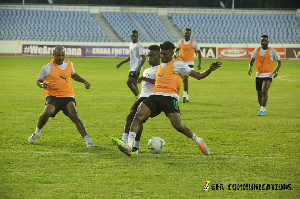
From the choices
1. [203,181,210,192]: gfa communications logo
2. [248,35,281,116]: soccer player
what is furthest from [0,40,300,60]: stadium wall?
[203,181,210,192]: gfa communications logo

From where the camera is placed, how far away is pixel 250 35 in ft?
210

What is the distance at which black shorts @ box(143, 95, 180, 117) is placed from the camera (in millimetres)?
10141

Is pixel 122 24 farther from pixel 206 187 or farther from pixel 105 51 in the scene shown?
pixel 206 187

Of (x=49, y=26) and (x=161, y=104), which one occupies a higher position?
(x=49, y=26)

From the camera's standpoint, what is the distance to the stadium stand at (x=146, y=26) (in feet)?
203

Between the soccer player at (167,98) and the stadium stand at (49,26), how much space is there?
50.7m

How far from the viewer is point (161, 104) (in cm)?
1018

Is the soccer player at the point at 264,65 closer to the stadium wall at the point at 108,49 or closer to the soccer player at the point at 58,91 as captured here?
the soccer player at the point at 58,91

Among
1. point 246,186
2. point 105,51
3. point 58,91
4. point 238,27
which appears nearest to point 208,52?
point 105,51

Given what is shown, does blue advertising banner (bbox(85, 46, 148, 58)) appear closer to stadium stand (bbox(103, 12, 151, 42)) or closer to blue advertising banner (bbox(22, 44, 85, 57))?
blue advertising banner (bbox(22, 44, 85, 57))

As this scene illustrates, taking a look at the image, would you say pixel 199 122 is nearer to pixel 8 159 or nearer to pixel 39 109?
pixel 39 109

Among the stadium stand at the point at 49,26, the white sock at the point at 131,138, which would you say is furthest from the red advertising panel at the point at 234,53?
the white sock at the point at 131,138

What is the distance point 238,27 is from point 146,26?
10.4m

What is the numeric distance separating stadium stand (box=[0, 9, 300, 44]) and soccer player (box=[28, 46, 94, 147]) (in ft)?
162
